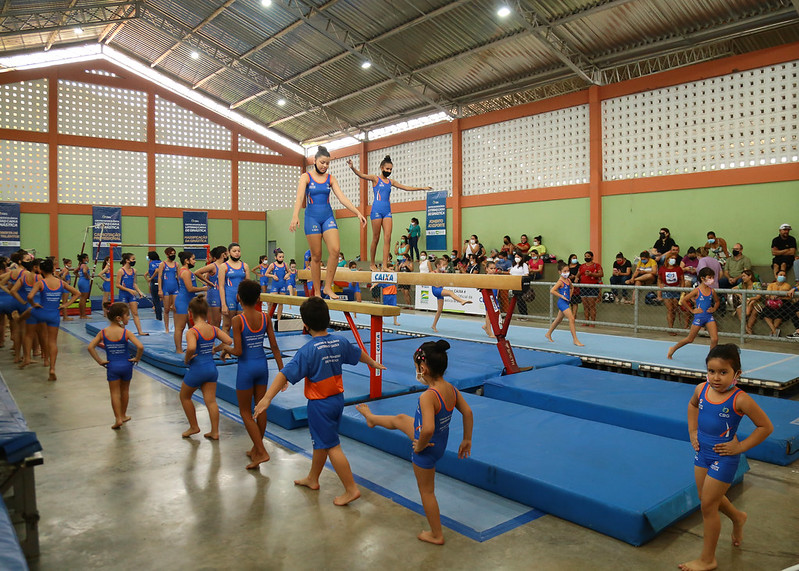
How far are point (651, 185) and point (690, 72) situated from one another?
108 inches

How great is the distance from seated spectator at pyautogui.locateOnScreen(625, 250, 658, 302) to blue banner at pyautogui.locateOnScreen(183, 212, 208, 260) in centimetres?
1732

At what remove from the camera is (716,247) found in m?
12.6

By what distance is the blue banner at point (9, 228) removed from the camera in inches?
777

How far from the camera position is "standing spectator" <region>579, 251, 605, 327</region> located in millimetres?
12998

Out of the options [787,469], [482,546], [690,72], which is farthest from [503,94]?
[482,546]

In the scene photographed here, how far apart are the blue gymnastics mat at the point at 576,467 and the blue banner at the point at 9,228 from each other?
19.8 m

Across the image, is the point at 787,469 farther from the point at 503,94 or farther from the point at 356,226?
the point at 356,226

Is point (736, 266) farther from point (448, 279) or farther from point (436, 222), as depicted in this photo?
point (436, 222)

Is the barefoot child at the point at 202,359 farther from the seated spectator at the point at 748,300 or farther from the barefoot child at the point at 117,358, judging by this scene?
the seated spectator at the point at 748,300

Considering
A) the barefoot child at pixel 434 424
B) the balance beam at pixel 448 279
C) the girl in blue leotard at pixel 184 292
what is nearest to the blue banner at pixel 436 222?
the girl in blue leotard at pixel 184 292

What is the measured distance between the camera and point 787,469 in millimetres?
4766

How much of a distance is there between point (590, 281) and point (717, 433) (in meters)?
11.3

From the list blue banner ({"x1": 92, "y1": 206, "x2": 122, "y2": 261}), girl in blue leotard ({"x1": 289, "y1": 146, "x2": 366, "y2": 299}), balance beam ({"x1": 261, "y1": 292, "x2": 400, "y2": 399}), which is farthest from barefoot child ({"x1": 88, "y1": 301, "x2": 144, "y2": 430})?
blue banner ({"x1": 92, "y1": 206, "x2": 122, "y2": 261})

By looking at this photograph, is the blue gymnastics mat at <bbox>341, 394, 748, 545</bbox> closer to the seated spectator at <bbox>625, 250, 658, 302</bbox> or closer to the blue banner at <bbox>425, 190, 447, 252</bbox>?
the seated spectator at <bbox>625, 250, 658, 302</bbox>
